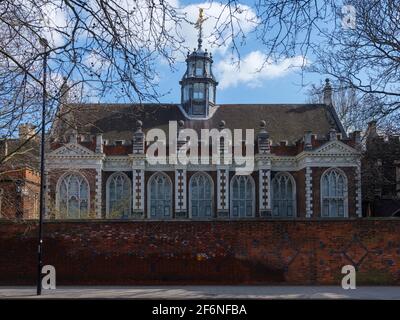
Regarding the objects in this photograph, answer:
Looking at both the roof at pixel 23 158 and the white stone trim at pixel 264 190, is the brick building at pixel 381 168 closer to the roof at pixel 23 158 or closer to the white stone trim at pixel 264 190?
the white stone trim at pixel 264 190

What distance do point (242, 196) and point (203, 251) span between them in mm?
18632

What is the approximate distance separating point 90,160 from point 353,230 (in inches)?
844

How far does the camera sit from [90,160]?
1428 inches

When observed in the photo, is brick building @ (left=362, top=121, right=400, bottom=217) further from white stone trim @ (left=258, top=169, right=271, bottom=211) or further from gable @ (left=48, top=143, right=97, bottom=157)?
gable @ (left=48, top=143, right=97, bottom=157)

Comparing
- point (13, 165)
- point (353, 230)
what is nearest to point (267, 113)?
point (353, 230)

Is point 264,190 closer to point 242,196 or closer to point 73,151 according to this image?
point 242,196

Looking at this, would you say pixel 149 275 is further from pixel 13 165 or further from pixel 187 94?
pixel 187 94

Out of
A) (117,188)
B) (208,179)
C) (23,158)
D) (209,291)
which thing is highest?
(208,179)

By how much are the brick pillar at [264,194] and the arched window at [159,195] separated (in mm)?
5954

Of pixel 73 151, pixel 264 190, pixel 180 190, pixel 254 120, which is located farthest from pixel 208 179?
pixel 73 151

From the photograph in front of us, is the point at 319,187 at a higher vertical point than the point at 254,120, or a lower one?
lower

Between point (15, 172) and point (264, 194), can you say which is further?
point (264, 194)

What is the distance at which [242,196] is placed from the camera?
37.2 metres

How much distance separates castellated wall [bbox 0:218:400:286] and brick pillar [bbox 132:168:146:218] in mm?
16833
